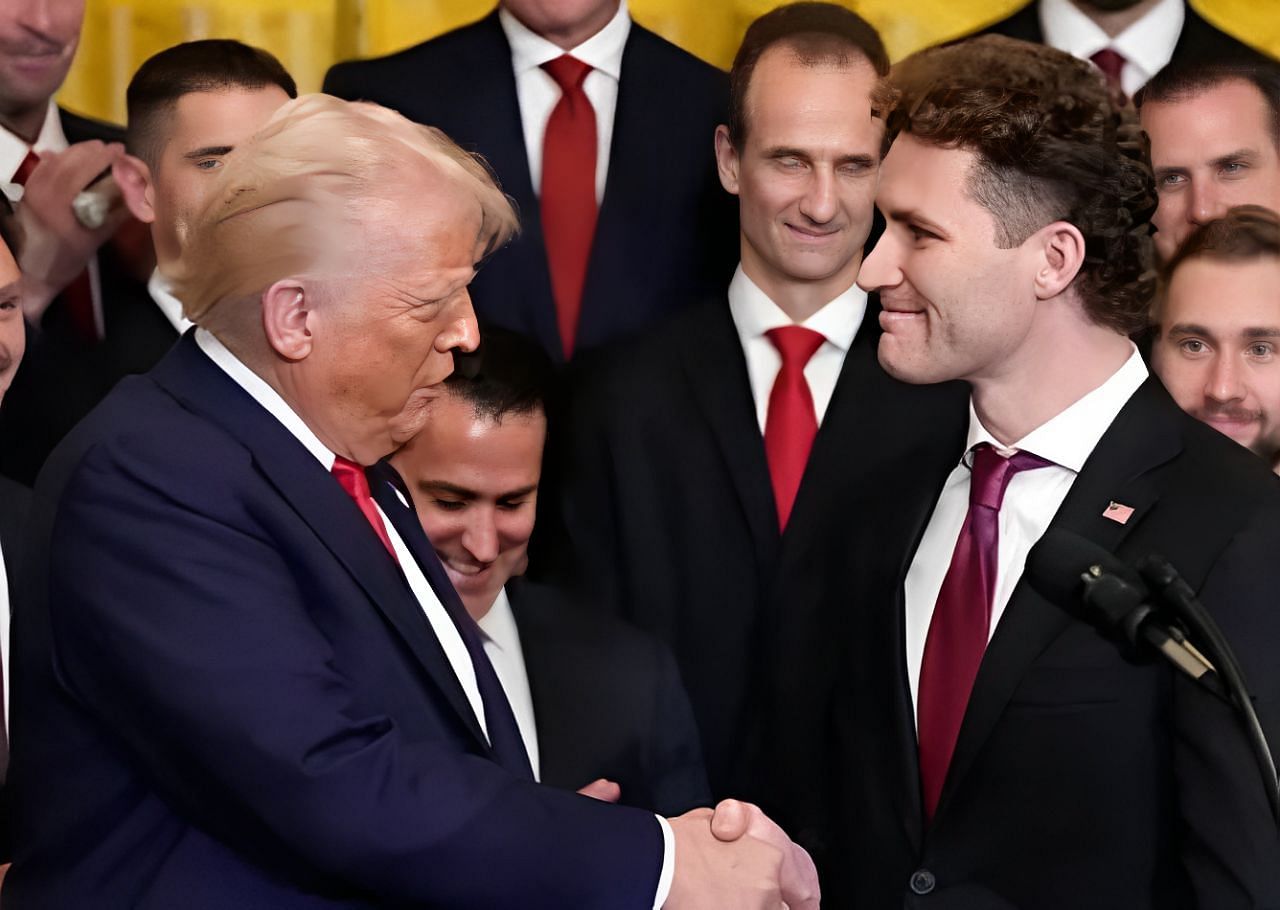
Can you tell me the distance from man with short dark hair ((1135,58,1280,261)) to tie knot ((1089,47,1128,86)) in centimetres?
5

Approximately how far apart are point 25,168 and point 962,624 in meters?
1.53

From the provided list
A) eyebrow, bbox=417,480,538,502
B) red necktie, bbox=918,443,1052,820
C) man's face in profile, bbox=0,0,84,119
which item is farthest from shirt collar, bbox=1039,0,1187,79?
man's face in profile, bbox=0,0,84,119

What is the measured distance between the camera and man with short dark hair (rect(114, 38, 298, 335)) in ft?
8.69

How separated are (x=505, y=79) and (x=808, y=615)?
95 centimetres

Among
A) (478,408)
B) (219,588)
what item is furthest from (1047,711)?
(219,588)

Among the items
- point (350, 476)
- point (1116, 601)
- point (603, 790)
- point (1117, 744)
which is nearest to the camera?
point (1116, 601)

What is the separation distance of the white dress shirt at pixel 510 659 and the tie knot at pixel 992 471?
0.71 m

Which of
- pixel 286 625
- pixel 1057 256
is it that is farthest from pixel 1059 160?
pixel 286 625

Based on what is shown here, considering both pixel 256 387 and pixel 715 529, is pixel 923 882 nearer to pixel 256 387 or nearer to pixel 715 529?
pixel 715 529

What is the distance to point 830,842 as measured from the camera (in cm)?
259

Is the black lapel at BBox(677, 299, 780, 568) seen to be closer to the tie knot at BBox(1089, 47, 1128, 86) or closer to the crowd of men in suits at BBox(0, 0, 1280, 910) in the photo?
the crowd of men in suits at BBox(0, 0, 1280, 910)

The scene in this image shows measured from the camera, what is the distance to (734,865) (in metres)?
2.11

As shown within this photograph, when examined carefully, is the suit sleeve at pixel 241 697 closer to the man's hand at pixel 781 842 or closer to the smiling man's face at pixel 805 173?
the man's hand at pixel 781 842

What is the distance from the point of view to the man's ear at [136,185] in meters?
2.66
